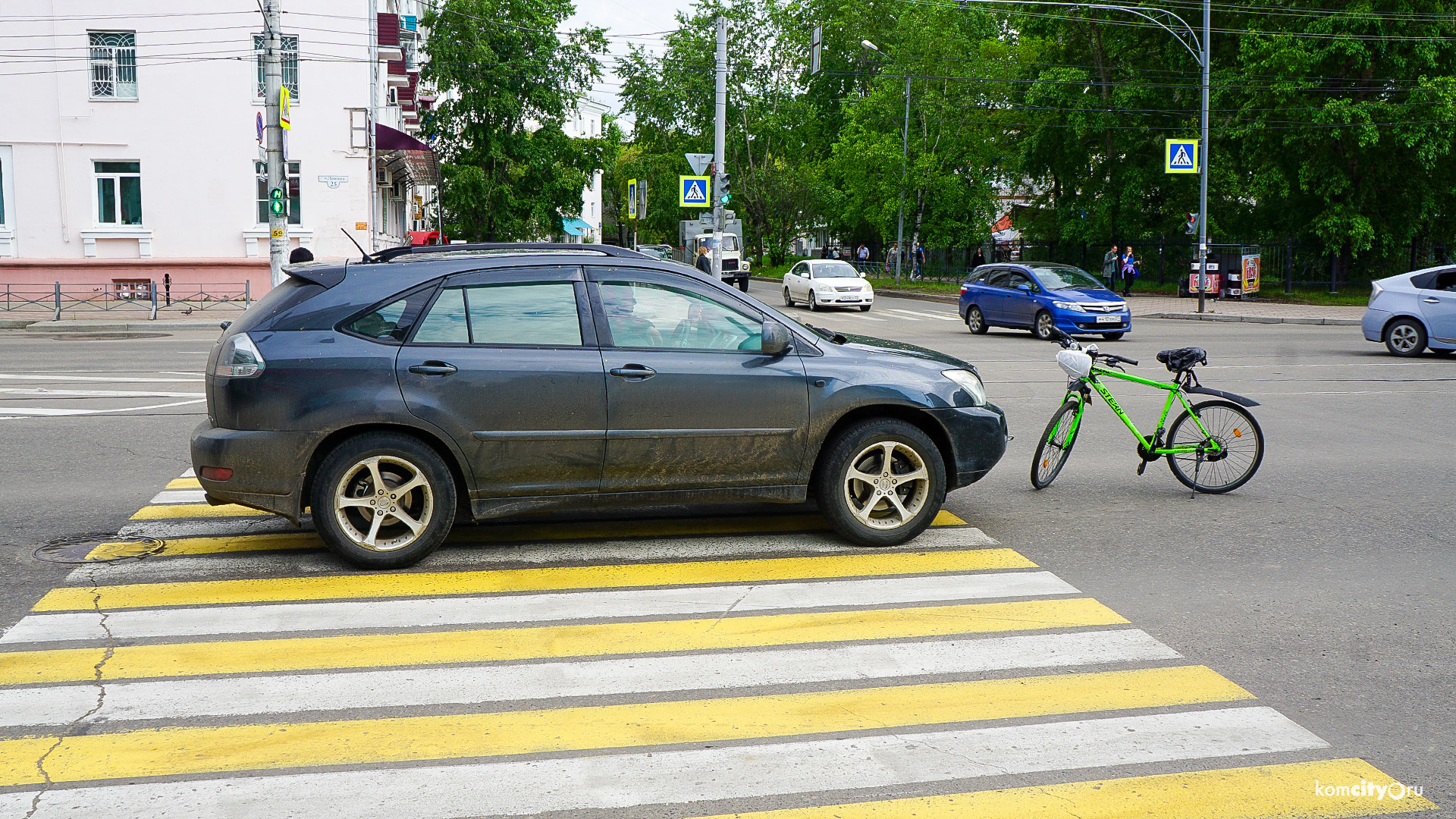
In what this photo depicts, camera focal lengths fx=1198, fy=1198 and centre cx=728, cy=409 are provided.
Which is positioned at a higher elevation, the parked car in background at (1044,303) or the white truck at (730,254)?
the white truck at (730,254)

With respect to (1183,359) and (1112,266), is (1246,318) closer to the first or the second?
(1112,266)

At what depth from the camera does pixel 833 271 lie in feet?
119

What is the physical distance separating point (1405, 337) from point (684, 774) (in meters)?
19.2

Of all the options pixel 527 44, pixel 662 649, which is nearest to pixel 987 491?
pixel 662 649

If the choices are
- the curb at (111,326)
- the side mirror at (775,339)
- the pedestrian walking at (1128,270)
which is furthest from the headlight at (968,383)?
the pedestrian walking at (1128,270)

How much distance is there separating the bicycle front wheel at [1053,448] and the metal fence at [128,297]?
2475 centimetres

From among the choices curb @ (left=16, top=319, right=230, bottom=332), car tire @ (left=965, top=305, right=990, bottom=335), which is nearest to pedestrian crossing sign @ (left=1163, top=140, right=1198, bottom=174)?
car tire @ (left=965, top=305, right=990, bottom=335)

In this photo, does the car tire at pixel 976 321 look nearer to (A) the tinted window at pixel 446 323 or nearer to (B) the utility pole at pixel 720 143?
(B) the utility pole at pixel 720 143

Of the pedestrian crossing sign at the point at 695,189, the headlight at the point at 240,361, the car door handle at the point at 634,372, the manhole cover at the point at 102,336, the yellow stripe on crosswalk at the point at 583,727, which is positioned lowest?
the yellow stripe on crosswalk at the point at 583,727

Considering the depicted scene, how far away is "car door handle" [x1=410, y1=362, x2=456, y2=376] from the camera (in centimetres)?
605

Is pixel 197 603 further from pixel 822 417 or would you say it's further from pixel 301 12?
pixel 301 12

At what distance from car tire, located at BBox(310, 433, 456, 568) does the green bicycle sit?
4.30m

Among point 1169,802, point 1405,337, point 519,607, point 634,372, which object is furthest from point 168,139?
point 1169,802

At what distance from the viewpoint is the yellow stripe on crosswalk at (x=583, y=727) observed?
12.9 ft
